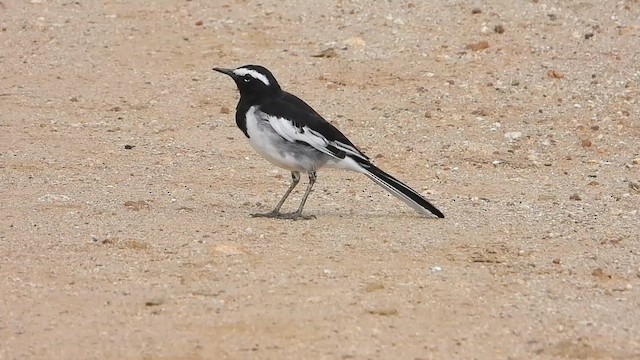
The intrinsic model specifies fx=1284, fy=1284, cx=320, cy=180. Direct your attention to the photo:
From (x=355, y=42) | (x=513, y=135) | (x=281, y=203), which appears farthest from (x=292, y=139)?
(x=355, y=42)

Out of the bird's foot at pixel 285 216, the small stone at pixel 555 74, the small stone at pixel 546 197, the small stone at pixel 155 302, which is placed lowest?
the bird's foot at pixel 285 216

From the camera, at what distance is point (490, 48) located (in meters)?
13.8

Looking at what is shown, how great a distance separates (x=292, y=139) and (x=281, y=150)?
0.11m

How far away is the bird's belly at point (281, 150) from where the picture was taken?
907cm

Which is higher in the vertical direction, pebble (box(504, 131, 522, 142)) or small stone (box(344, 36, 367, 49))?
pebble (box(504, 131, 522, 142))

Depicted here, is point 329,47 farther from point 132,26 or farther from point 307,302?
point 307,302

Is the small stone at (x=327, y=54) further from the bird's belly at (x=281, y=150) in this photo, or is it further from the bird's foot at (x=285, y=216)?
the bird's foot at (x=285, y=216)

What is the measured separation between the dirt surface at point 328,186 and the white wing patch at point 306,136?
0.49 meters

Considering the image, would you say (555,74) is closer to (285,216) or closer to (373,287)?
(285,216)

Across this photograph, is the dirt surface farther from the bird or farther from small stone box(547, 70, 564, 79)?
the bird

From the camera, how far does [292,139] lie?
9.10 m

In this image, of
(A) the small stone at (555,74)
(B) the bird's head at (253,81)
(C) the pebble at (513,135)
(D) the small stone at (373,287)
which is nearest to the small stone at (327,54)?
(A) the small stone at (555,74)

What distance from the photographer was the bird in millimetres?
9078

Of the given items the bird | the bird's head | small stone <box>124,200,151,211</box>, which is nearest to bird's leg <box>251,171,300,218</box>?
the bird
